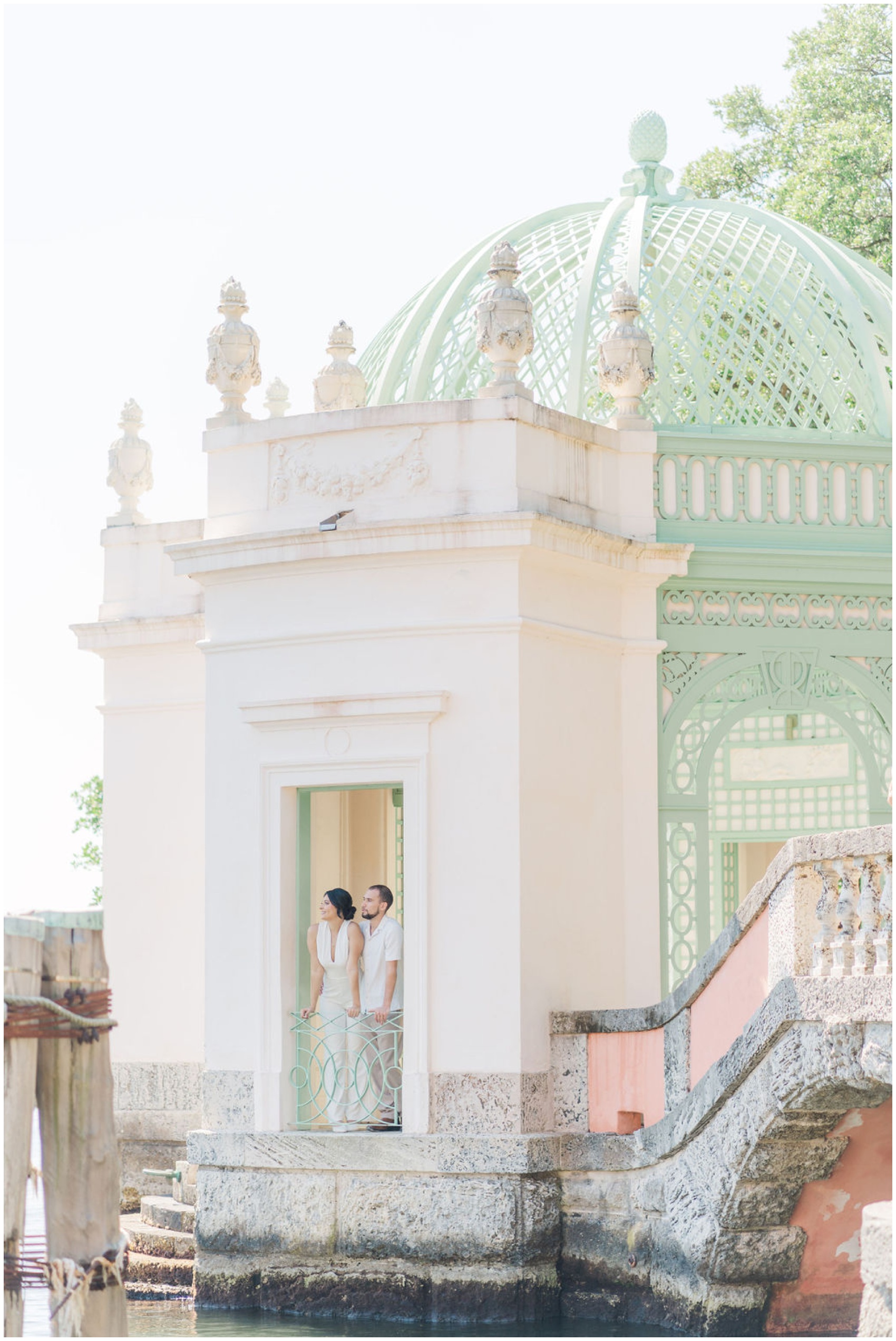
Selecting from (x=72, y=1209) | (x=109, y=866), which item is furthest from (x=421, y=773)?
(x=72, y=1209)

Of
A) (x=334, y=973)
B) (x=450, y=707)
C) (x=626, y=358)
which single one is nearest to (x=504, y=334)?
(x=626, y=358)

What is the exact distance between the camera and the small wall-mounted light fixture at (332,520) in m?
14.5

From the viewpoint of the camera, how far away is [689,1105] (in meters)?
13.3

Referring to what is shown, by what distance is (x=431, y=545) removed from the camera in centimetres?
1427

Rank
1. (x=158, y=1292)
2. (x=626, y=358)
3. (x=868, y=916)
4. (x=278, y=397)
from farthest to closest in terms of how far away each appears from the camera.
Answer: (x=278, y=397), (x=626, y=358), (x=158, y=1292), (x=868, y=916)

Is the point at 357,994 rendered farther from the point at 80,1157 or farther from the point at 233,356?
the point at 80,1157

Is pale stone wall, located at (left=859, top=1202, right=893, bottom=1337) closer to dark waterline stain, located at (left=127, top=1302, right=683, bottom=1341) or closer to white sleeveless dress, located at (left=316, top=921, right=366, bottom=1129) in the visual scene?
dark waterline stain, located at (left=127, top=1302, right=683, bottom=1341)

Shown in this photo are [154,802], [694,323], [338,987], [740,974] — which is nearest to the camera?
[740,974]

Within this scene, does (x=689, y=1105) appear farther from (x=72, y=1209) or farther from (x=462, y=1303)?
(x=72, y=1209)

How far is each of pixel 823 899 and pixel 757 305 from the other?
630 cm

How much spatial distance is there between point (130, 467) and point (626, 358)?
4.67 meters

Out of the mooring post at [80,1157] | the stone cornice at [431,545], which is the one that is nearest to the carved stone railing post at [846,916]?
the stone cornice at [431,545]

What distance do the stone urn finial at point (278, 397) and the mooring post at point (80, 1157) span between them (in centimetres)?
1198

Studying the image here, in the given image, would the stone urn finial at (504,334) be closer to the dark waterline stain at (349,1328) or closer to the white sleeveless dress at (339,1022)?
the white sleeveless dress at (339,1022)
